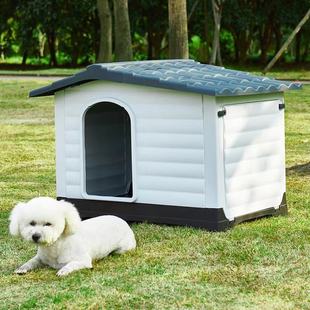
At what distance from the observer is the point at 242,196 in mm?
8008

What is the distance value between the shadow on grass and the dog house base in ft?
8.08

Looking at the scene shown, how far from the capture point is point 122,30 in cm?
2594

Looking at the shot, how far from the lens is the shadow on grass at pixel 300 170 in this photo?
1106 cm

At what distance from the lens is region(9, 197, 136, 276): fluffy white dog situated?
20.4 feet

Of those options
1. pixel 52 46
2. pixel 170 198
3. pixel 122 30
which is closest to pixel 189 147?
pixel 170 198

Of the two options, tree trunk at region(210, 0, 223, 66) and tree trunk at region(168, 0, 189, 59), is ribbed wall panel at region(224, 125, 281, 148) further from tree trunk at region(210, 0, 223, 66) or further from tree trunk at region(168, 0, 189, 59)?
tree trunk at region(210, 0, 223, 66)

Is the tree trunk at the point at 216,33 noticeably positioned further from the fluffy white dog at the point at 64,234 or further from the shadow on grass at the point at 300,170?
the fluffy white dog at the point at 64,234

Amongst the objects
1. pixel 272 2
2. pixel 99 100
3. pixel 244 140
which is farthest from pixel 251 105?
pixel 272 2

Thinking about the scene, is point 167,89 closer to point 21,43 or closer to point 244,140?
point 244,140

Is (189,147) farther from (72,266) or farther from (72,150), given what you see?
(72,266)

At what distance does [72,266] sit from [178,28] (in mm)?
→ 13817

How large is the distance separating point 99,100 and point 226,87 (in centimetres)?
113

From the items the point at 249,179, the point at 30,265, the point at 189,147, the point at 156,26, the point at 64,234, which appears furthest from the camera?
the point at 156,26

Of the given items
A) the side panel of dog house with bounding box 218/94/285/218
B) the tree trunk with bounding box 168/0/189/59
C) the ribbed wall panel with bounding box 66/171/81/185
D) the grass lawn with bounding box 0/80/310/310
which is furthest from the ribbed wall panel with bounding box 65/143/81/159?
the tree trunk with bounding box 168/0/189/59
